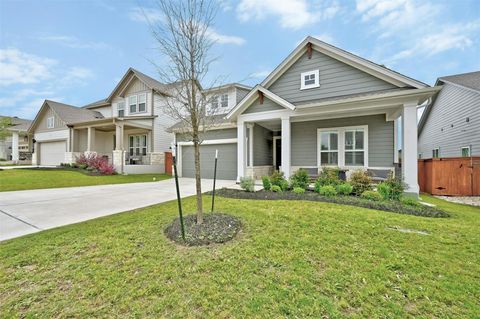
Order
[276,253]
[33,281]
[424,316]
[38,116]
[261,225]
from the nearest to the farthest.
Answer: [424,316] < [33,281] < [276,253] < [261,225] < [38,116]

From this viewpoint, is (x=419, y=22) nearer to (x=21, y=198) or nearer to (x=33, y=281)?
(x=33, y=281)

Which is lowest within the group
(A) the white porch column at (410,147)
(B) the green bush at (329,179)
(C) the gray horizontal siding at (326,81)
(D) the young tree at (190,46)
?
(B) the green bush at (329,179)

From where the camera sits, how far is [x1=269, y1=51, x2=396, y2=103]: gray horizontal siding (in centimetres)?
942

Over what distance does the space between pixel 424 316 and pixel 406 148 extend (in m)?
7.17

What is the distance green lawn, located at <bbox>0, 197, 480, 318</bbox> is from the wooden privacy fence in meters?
6.55

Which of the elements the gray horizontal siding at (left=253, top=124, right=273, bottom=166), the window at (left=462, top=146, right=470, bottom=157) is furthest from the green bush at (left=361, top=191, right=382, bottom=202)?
the window at (left=462, top=146, right=470, bottom=157)

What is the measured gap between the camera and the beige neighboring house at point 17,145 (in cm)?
2388

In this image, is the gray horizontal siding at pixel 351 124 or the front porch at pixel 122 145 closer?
the gray horizontal siding at pixel 351 124

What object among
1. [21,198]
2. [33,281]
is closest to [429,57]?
[33,281]

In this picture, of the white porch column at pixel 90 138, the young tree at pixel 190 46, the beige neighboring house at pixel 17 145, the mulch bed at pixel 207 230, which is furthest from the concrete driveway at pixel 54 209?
the beige neighboring house at pixel 17 145

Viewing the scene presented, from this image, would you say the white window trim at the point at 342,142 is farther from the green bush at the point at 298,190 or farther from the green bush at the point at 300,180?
the green bush at the point at 298,190

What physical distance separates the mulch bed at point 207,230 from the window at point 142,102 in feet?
55.1

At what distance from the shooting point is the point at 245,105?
10.2 m

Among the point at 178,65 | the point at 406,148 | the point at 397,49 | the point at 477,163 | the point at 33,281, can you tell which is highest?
the point at 397,49
